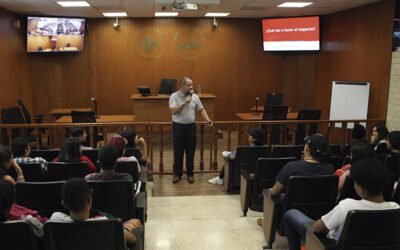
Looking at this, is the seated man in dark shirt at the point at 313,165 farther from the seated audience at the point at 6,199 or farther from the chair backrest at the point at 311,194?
the seated audience at the point at 6,199

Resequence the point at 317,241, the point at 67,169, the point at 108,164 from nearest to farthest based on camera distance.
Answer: the point at 317,241 < the point at 108,164 < the point at 67,169

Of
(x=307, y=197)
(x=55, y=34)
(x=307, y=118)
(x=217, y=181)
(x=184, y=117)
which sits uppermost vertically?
(x=55, y=34)

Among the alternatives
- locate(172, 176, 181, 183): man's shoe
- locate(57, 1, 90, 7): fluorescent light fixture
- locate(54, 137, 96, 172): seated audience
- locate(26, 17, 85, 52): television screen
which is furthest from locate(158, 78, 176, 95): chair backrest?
locate(54, 137, 96, 172): seated audience

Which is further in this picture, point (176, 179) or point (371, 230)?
point (176, 179)

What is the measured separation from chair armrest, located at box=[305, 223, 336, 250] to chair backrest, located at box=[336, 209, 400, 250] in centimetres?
8

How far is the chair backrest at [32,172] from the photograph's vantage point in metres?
3.47

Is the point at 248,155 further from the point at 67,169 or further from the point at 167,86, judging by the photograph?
the point at 167,86

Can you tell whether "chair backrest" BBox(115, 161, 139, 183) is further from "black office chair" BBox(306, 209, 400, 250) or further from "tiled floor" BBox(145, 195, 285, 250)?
"black office chair" BBox(306, 209, 400, 250)

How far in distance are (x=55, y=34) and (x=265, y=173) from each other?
7162 mm

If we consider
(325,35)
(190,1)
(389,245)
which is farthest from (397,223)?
(325,35)

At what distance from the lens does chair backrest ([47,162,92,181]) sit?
3.39m

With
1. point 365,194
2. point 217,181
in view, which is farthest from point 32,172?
point 365,194

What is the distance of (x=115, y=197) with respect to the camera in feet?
9.20

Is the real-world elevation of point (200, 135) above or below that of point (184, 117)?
below
